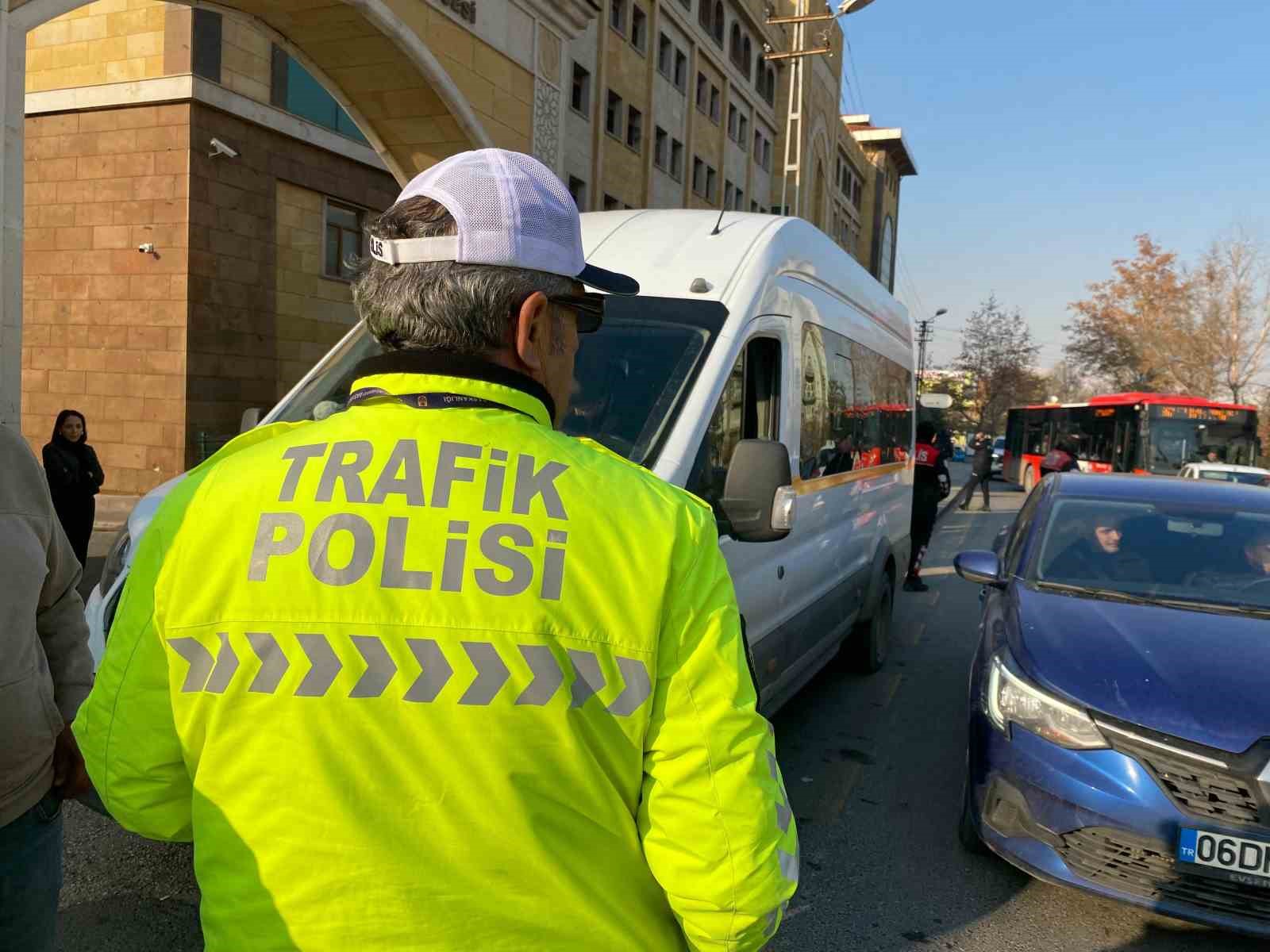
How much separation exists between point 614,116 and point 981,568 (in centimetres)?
2345

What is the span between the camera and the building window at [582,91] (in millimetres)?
24078

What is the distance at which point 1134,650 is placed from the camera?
148 inches

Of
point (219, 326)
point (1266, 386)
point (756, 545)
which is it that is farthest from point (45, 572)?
point (1266, 386)

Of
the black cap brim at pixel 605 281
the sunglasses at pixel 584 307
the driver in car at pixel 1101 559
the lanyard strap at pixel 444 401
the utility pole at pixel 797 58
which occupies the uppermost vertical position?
the utility pole at pixel 797 58

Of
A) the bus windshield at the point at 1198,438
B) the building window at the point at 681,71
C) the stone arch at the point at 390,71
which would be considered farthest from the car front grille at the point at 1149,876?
the building window at the point at 681,71

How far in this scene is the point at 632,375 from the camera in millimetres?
3973

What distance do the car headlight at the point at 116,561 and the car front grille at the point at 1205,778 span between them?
3459 millimetres

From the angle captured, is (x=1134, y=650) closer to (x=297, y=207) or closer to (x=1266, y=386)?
(x=297, y=207)

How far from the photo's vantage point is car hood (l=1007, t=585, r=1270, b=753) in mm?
3375

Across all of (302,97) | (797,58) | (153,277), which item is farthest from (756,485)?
(797,58)

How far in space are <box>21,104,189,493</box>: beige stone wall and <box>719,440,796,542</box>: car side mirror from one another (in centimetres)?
1383

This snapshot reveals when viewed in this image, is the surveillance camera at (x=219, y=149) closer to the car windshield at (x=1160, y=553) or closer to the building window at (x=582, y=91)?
the building window at (x=582, y=91)

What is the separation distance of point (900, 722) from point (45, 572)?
5046mm

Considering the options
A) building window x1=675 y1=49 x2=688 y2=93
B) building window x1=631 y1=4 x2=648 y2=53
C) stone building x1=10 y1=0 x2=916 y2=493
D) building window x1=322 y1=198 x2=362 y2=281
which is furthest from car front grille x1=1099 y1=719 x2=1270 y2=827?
building window x1=675 y1=49 x2=688 y2=93
